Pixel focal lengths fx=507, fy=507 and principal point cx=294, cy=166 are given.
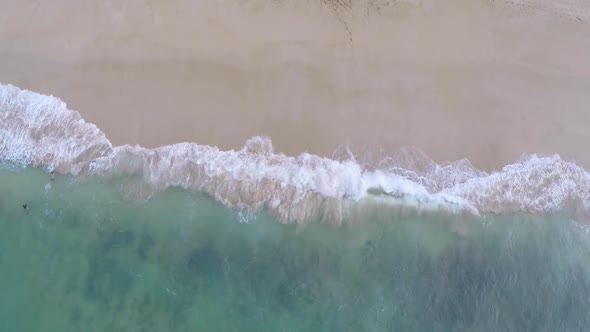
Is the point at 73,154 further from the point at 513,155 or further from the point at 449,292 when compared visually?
the point at 513,155

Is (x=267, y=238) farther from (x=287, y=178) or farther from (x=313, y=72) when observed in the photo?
(x=313, y=72)

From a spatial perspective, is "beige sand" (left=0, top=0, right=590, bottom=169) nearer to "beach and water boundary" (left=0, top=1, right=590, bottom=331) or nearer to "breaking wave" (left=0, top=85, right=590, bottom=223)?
"beach and water boundary" (left=0, top=1, right=590, bottom=331)

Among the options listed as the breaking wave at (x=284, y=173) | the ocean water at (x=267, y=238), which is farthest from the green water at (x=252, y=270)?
the breaking wave at (x=284, y=173)

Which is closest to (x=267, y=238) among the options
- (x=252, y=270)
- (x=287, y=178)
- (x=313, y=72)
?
(x=252, y=270)

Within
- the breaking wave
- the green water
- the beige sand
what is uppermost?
the beige sand

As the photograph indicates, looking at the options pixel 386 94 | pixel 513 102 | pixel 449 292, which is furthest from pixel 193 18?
pixel 449 292

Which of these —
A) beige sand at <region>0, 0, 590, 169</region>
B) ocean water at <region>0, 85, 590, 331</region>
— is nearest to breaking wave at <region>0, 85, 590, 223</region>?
ocean water at <region>0, 85, 590, 331</region>
